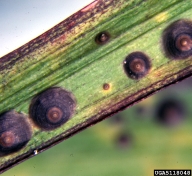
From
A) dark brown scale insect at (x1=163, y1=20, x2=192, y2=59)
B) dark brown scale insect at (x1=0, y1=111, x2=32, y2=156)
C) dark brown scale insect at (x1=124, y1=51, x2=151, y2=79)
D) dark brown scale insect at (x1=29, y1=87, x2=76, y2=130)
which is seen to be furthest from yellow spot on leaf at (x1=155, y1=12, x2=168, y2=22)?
dark brown scale insect at (x1=0, y1=111, x2=32, y2=156)

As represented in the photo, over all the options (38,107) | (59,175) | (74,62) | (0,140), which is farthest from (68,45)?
(59,175)

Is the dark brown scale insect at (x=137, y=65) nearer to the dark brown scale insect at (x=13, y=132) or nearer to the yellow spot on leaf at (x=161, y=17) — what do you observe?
the yellow spot on leaf at (x=161, y=17)

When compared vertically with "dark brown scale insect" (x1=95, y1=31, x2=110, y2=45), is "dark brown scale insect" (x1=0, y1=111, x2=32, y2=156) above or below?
below

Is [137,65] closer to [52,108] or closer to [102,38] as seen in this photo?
[102,38]

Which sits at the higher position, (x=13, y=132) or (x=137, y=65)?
(x=137, y=65)

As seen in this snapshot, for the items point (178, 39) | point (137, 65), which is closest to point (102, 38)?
point (137, 65)

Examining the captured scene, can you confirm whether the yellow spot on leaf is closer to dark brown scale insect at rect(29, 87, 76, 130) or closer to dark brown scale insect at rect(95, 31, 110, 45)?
dark brown scale insect at rect(95, 31, 110, 45)

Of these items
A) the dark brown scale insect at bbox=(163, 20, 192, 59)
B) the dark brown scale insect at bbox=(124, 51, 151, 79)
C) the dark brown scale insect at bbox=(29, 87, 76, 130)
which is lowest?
the dark brown scale insect at bbox=(29, 87, 76, 130)
